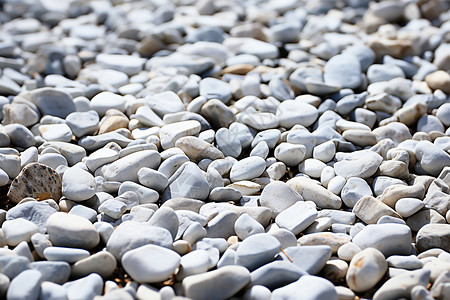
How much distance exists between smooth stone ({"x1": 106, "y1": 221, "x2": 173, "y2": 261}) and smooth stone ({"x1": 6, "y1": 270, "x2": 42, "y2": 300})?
0.20 metres

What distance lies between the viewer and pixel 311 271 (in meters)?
1.28

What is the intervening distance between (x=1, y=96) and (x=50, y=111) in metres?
0.26

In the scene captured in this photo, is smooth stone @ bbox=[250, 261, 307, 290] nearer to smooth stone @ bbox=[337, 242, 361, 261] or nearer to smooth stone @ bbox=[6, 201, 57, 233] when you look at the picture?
smooth stone @ bbox=[337, 242, 361, 261]

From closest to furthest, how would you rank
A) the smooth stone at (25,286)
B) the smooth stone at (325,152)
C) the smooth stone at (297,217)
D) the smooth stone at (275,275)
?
the smooth stone at (25,286)
the smooth stone at (275,275)
the smooth stone at (297,217)
the smooth stone at (325,152)

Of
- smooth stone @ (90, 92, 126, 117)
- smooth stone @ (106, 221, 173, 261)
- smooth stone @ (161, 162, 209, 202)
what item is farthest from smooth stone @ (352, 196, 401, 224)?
smooth stone @ (90, 92, 126, 117)

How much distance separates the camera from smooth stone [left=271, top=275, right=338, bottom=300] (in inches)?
45.1

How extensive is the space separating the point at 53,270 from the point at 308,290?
60 centimetres

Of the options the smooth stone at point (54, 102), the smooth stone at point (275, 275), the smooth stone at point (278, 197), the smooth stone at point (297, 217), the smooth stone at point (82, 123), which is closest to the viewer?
the smooth stone at point (275, 275)

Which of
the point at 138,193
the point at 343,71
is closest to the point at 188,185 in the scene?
the point at 138,193

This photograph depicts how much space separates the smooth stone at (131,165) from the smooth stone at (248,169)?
0.25 meters

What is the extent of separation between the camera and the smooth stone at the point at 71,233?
1.30 m

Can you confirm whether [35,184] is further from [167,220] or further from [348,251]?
[348,251]

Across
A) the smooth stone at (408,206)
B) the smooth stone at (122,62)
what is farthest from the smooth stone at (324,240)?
the smooth stone at (122,62)

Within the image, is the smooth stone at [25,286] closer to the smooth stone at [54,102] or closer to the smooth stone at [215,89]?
the smooth stone at [54,102]
